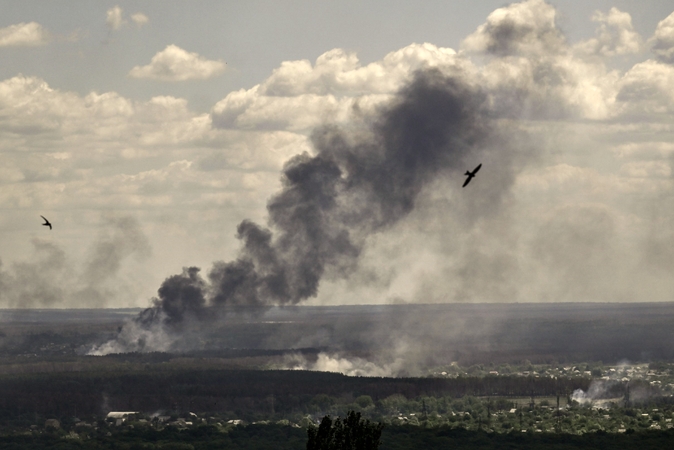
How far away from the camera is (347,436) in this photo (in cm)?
14388

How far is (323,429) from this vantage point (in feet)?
465

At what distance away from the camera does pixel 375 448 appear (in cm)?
14325

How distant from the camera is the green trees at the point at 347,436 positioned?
5576 inches

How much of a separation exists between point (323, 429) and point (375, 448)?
5883mm

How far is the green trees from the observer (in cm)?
14162
